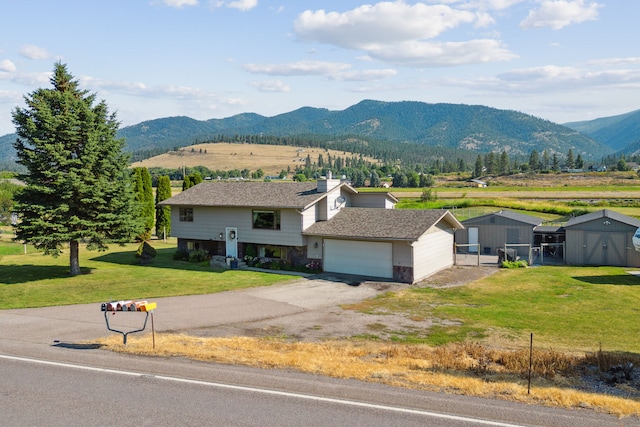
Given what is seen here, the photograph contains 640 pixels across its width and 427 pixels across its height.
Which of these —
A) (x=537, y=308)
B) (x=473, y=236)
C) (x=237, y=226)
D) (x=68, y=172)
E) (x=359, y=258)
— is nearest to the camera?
(x=537, y=308)

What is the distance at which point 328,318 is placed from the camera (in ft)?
68.7

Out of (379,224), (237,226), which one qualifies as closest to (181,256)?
(237,226)

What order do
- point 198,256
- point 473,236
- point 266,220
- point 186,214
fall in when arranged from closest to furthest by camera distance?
point 266,220 < point 198,256 < point 186,214 < point 473,236

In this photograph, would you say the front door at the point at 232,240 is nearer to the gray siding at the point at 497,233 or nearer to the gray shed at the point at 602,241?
the gray siding at the point at 497,233

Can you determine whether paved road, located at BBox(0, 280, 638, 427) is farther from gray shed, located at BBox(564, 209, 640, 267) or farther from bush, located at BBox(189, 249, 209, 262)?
gray shed, located at BBox(564, 209, 640, 267)

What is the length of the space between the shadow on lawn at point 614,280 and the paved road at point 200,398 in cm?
2177

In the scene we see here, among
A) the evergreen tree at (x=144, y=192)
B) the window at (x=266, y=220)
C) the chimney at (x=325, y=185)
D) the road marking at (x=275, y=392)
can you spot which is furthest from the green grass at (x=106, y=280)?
the road marking at (x=275, y=392)

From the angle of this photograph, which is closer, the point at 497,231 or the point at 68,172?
the point at 68,172

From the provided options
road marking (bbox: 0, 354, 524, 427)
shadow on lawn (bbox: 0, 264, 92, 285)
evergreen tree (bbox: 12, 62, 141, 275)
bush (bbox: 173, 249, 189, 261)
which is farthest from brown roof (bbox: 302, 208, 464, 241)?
road marking (bbox: 0, 354, 524, 427)

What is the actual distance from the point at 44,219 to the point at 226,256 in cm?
1106

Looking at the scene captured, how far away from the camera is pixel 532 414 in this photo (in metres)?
9.45

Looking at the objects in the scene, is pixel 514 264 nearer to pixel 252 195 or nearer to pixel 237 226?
pixel 252 195

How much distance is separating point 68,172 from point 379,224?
695 inches

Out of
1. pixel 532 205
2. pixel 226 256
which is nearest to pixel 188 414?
pixel 226 256
